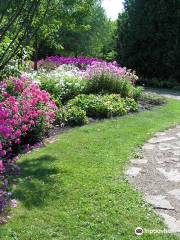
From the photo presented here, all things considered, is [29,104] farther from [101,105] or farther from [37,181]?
[101,105]

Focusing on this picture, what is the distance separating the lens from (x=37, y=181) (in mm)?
5219

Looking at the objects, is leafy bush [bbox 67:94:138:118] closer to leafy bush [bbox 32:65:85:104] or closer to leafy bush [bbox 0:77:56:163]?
leafy bush [bbox 32:65:85:104]

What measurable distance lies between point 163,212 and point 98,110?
5.21m

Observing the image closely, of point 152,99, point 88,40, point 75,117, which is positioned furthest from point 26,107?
point 88,40

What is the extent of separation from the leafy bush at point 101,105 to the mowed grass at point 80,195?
74.5 inches

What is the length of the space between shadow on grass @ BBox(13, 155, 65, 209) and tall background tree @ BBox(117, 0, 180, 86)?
41.4 feet

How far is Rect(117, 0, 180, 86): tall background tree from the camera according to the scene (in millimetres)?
17672

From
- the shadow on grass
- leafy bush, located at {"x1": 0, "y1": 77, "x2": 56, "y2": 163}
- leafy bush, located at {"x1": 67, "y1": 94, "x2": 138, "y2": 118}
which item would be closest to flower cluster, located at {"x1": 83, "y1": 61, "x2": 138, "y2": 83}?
leafy bush, located at {"x1": 67, "y1": 94, "x2": 138, "y2": 118}

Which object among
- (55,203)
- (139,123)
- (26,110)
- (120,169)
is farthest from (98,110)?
(55,203)

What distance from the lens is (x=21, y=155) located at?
6336mm

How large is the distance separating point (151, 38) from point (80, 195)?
1435cm

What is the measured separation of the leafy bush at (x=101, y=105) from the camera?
31.1 feet

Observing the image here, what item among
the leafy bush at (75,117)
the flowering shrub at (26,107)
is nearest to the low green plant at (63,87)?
the leafy bush at (75,117)

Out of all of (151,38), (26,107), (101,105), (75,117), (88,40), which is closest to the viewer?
(26,107)
